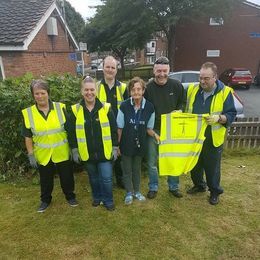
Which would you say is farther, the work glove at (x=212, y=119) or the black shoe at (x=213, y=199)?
the black shoe at (x=213, y=199)

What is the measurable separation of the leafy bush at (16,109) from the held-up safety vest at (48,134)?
120 centimetres

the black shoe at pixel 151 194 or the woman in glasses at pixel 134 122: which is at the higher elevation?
the woman in glasses at pixel 134 122

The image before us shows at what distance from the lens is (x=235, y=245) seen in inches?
135

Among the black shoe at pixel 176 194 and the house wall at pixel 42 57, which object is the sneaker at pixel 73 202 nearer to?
the black shoe at pixel 176 194

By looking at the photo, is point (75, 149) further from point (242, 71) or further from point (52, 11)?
point (242, 71)

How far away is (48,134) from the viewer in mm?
3684

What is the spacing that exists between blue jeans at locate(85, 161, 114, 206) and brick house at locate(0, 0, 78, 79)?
9276 mm

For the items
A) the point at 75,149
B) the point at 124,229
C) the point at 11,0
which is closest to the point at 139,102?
the point at 75,149

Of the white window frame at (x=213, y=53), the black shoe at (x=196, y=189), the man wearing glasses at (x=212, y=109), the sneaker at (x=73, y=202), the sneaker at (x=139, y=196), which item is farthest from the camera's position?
the white window frame at (x=213, y=53)

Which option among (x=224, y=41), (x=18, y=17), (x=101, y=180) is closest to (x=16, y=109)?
(x=101, y=180)

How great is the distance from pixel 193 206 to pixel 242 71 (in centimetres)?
1933

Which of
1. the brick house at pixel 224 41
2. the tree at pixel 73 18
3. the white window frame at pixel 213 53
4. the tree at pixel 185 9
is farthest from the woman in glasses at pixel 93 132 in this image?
the tree at pixel 73 18

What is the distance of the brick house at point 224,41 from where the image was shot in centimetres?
2650

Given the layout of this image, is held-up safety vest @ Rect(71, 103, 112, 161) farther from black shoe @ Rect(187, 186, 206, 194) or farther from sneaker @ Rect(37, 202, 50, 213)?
black shoe @ Rect(187, 186, 206, 194)
